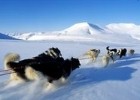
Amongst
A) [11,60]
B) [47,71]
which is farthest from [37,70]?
[11,60]

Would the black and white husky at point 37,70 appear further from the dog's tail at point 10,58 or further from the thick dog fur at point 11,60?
the dog's tail at point 10,58

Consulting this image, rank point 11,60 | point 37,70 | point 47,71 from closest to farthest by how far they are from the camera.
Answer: point 37,70
point 47,71
point 11,60

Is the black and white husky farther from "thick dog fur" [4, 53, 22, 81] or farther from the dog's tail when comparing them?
the dog's tail

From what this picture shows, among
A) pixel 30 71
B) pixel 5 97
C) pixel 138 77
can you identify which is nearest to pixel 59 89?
pixel 30 71

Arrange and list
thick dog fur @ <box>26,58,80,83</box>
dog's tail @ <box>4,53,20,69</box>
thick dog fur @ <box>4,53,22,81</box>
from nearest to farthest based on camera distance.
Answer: thick dog fur @ <box>26,58,80,83</box>, thick dog fur @ <box>4,53,22,81</box>, dog's tail @ <box>4,53,20,69</box>

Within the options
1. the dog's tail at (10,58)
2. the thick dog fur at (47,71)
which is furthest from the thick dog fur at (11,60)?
the thick dog fur at (47,71)

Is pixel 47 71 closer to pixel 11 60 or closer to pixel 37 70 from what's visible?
pixel 37 70

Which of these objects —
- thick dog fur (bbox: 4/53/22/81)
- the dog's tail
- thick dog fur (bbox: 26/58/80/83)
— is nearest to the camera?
thick dog fur (bbox: 26/58/80/83)

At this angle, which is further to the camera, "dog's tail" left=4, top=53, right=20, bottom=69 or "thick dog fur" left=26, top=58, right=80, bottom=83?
"dog's tail" left=4, top=53, right=20, bottom=69

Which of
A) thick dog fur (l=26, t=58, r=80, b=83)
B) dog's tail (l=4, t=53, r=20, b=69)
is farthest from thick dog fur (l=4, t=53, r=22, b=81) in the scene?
thick dog fur (l=26, t=58, r=80, b=83)

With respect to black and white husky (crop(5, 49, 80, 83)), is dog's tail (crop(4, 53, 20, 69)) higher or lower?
higher

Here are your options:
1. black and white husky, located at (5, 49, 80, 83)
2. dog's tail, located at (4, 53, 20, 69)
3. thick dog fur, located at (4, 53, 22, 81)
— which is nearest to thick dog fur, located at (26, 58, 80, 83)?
black and white husky, located at (5, 49, 80, 83)

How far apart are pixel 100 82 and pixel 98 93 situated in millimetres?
1165

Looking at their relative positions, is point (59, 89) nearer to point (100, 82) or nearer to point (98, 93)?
point (98, 93)
